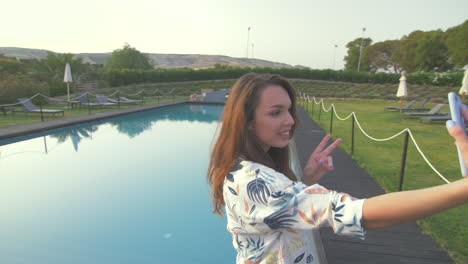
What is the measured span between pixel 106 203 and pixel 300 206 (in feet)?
16.8

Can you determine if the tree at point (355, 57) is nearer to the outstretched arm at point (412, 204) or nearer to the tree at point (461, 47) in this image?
the tree at point (461, 47)

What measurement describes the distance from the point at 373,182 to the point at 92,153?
6766mm

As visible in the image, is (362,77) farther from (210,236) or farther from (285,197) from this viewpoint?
(285,197)

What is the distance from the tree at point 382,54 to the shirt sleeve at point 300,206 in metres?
68.7

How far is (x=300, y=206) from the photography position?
0.76 metres

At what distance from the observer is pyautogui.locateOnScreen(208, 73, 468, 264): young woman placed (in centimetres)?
66

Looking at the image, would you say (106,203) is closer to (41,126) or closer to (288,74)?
(41,126)

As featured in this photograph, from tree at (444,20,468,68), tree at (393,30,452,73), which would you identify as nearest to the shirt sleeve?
tree at (444,20,468,68)

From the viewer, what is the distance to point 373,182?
482cm

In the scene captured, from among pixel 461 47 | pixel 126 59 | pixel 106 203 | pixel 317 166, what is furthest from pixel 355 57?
pixel 317 166

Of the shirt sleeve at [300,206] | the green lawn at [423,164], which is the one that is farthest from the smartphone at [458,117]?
the green lawn at [423,164]

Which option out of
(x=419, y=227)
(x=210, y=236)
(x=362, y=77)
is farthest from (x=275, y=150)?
(x=362, y=77)

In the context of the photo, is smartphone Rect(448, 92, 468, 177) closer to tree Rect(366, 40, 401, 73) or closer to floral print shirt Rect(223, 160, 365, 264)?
floral print shirt Rect(223, 160, 365, 264)

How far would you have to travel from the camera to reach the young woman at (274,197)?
0.66 metres
